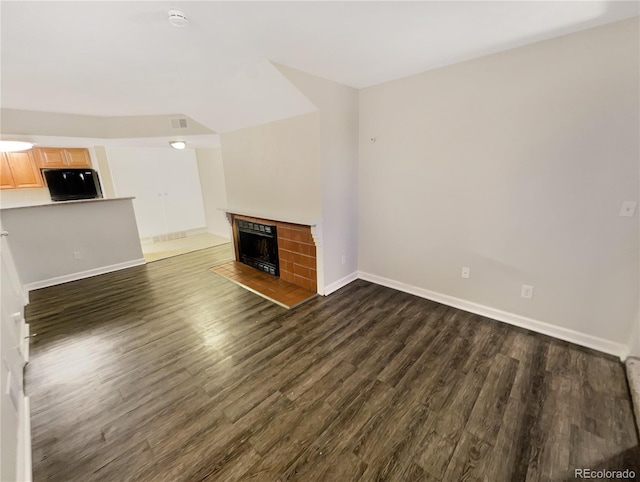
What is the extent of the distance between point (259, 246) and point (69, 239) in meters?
2.67

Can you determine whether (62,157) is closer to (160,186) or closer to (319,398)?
(160,186)

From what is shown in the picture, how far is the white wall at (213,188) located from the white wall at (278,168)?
6.04 ft

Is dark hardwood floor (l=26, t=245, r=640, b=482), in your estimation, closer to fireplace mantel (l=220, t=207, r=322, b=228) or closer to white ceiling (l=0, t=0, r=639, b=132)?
fireplace mantel (l=220, t=207, r=322, b=228)

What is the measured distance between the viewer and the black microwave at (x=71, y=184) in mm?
3736

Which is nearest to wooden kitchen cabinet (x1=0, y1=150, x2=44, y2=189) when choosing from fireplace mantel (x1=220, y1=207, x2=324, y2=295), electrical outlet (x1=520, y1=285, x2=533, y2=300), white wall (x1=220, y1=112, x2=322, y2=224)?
white wall (x1=220, y1=112, x2=322, y2=224)

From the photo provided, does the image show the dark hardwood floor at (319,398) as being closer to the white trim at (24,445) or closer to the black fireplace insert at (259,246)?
the white trim at (24,445)

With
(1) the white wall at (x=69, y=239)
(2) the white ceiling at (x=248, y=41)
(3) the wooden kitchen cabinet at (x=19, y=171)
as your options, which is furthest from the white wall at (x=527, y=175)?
(3) the wooden kitchen cabinet at (x=19, y=171)

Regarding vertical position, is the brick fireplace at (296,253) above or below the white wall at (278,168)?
below

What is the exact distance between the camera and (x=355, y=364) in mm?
2018

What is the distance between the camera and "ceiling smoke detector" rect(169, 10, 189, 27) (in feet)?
4.88

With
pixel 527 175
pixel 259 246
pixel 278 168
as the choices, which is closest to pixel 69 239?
pixel 259 246

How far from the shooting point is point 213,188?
609 cm

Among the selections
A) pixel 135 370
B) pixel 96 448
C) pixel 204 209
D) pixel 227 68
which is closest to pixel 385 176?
pixel 227 68

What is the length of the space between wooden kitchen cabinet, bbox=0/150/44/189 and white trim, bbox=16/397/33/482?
4.92 meters
